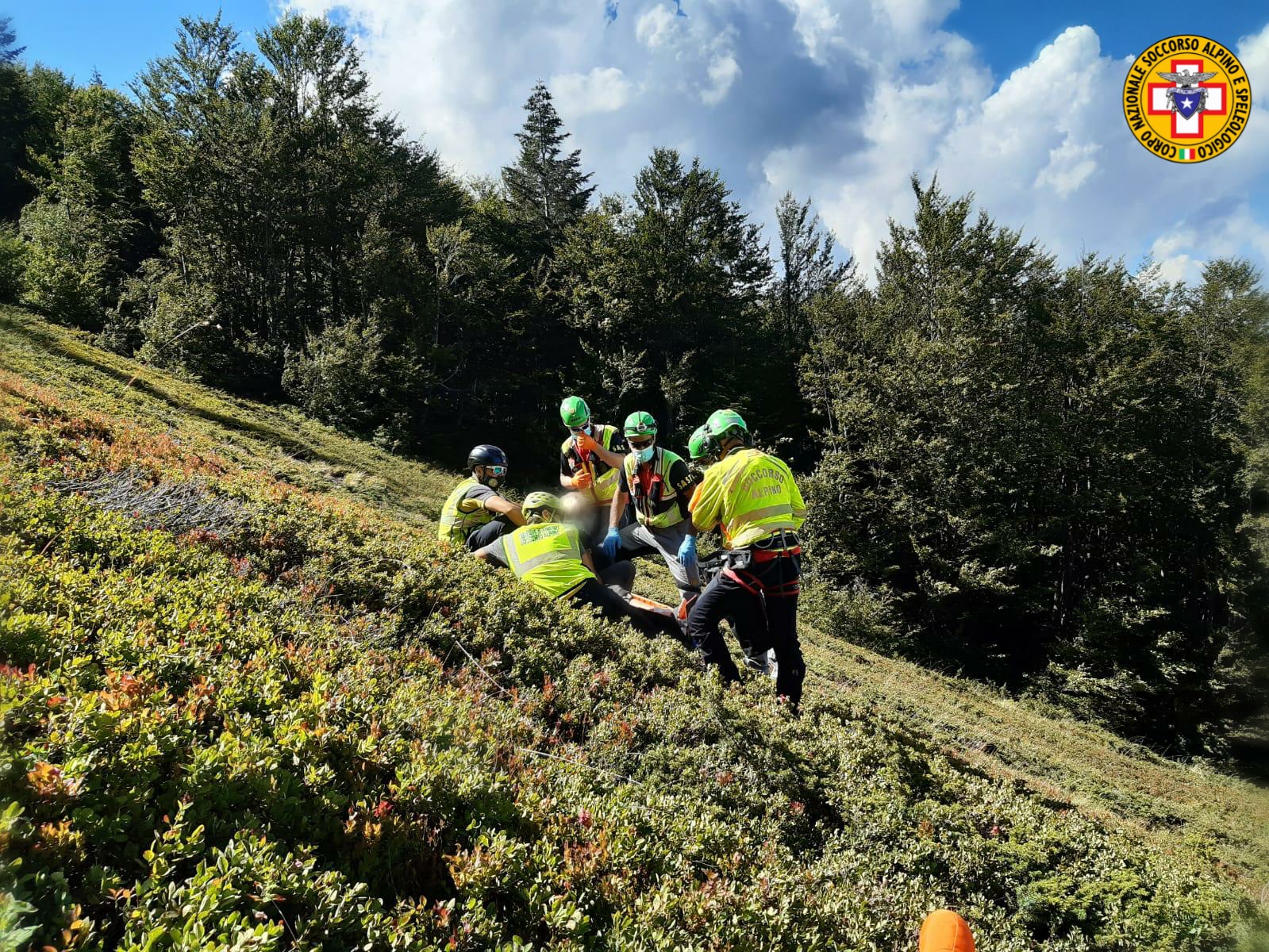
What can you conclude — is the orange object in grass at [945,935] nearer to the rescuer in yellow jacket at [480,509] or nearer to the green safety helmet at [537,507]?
the rescuer in yellow jacket at [480,509]

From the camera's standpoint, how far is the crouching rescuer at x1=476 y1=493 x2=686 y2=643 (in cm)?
607

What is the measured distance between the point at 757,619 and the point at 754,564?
56 cm

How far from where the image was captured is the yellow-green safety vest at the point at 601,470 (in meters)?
9.06

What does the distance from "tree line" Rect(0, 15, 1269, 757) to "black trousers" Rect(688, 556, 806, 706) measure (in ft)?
43.9

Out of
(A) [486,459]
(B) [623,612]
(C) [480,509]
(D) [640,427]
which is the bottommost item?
(B) [623,612]

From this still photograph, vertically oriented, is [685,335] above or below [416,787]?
above

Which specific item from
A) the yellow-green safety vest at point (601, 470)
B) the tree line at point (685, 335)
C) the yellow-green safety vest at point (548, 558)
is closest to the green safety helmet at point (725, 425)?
the yellow-green safety vest at point (548, 558)

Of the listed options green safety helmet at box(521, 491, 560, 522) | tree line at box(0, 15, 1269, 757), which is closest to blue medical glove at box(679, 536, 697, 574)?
green safety helmet at box(521, 491, 560, 522)

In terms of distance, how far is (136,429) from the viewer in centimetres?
751

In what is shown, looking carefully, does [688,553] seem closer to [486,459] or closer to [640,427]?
[640,427]

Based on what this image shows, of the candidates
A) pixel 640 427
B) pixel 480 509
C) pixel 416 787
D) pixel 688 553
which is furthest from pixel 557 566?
pixel 416 787

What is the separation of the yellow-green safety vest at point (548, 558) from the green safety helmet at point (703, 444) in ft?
5.11

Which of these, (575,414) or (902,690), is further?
(902,690)

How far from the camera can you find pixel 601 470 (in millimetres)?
9219
